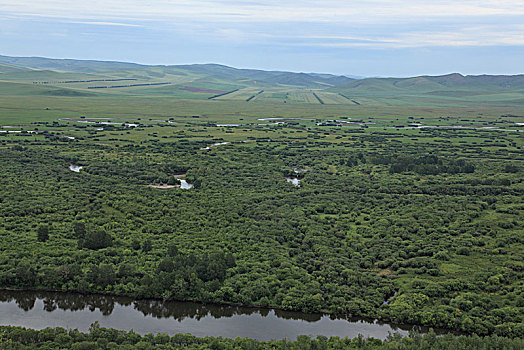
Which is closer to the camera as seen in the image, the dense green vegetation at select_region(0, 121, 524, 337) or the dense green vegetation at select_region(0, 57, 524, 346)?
the dense green vegetation at select_region(0, 121, 524, 337)

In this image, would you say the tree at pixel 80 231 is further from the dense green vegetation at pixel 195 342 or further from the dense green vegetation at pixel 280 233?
the dense green vegetation at pixel 195 342

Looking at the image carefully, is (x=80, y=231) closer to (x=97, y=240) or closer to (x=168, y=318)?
(x=97, y=240)

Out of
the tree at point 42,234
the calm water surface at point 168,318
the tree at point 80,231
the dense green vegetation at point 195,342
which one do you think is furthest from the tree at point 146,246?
the dense green vegetation at point 195,342

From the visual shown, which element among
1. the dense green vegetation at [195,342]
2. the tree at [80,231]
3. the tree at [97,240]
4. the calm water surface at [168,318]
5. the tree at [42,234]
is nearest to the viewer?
the dense green vegetation at [195,342]

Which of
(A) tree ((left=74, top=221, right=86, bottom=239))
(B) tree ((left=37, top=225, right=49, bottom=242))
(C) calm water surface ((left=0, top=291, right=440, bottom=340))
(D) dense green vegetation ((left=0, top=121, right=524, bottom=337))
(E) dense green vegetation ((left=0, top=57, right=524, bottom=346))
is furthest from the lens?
(A) tree ((left=74, top=221, right=86, bottom=239))

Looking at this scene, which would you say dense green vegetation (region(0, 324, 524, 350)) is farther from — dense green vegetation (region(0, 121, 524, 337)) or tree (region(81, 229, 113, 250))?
tree (region(81, 229, 113, 250))

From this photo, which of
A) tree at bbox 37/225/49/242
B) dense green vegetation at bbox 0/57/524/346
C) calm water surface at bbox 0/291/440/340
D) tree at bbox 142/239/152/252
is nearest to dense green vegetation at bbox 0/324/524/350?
calm water surface at bbox 0/291/440/340

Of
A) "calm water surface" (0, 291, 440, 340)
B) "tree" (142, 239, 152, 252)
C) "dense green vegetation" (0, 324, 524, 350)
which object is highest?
"tree" (142, 239, 152, 252)
